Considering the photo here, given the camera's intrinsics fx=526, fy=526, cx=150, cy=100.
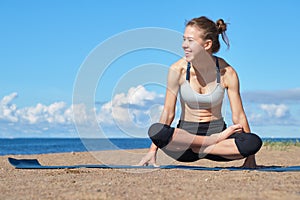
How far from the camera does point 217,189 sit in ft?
11.3

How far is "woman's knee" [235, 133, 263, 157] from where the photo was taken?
4.52 m

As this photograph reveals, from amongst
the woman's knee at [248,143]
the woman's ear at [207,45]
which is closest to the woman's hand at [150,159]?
the woman's knee at [248,143]

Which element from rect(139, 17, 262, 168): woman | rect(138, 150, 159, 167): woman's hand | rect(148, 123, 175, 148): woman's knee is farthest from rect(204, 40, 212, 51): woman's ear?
rect(138, 150, 159, 167): woman's hand

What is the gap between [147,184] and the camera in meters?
3.73

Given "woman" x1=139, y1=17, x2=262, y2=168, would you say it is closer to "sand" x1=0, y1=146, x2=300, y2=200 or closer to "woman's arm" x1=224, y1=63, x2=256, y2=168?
"woman's arm" x1=224, y1=63, x2=256, y2=168

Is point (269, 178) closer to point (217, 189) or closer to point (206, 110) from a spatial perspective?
point (217, 189)

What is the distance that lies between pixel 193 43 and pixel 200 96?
0.49 metres

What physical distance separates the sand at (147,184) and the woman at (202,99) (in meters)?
0.24

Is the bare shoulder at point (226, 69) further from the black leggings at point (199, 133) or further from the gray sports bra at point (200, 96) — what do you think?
the black leggings at point (199, 133)

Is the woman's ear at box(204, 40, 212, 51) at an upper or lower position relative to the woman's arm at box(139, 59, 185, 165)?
upper

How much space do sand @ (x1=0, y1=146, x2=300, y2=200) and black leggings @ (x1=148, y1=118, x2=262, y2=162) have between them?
0.21 meters

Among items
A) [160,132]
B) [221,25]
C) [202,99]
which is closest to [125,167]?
[160,132]

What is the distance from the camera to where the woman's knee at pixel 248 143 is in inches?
178

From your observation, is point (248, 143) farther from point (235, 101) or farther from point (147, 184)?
point (147, 184)
